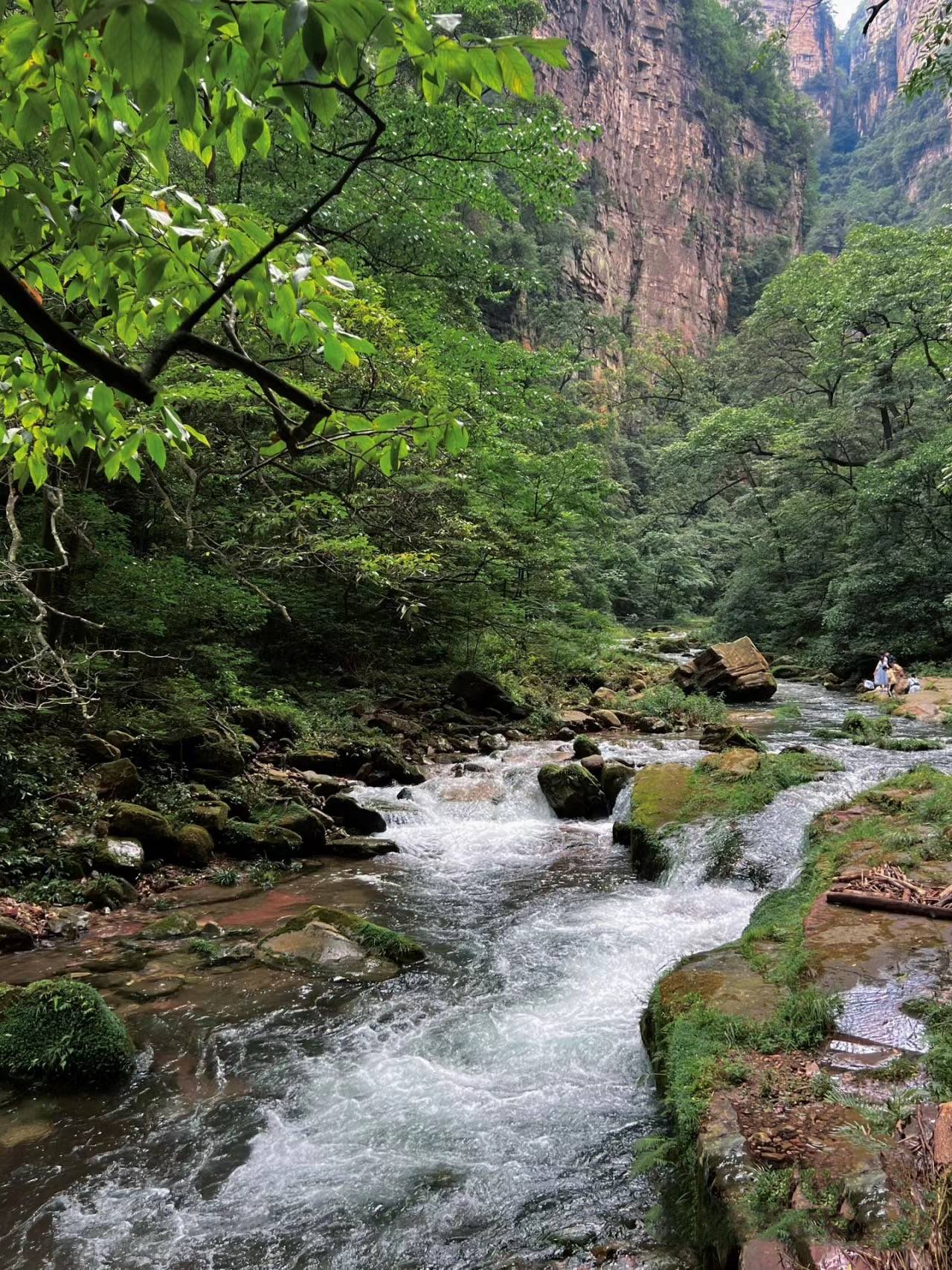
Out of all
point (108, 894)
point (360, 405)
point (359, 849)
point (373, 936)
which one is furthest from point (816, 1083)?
point (360, 405)

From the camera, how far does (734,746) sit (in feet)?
37.2

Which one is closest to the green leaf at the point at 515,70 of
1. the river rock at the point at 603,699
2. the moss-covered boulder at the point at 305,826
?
the moss-covered boulder at the point at 305,826

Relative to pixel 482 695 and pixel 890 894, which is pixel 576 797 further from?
pixel 482 695

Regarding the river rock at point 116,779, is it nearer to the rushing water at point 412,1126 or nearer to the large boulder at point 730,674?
the rushing water at point 412,1126

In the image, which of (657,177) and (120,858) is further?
(657,177)

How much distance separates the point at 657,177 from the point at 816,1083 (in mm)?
67486

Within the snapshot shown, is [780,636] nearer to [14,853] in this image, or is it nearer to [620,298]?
[14,853]

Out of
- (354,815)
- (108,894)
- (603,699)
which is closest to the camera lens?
(108,894)

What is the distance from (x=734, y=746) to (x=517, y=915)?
580cm

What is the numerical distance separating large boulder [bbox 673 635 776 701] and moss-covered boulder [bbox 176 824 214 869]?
44.8 feet

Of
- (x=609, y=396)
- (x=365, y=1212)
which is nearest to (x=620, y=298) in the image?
(x=609, y=396)

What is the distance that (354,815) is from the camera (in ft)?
31.0

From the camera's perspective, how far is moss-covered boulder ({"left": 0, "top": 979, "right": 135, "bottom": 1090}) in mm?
4219

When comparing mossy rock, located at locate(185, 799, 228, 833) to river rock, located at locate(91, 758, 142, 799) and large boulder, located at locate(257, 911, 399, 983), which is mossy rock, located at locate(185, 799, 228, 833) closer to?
river rock, located at locate(91, 758, 142, 799)
